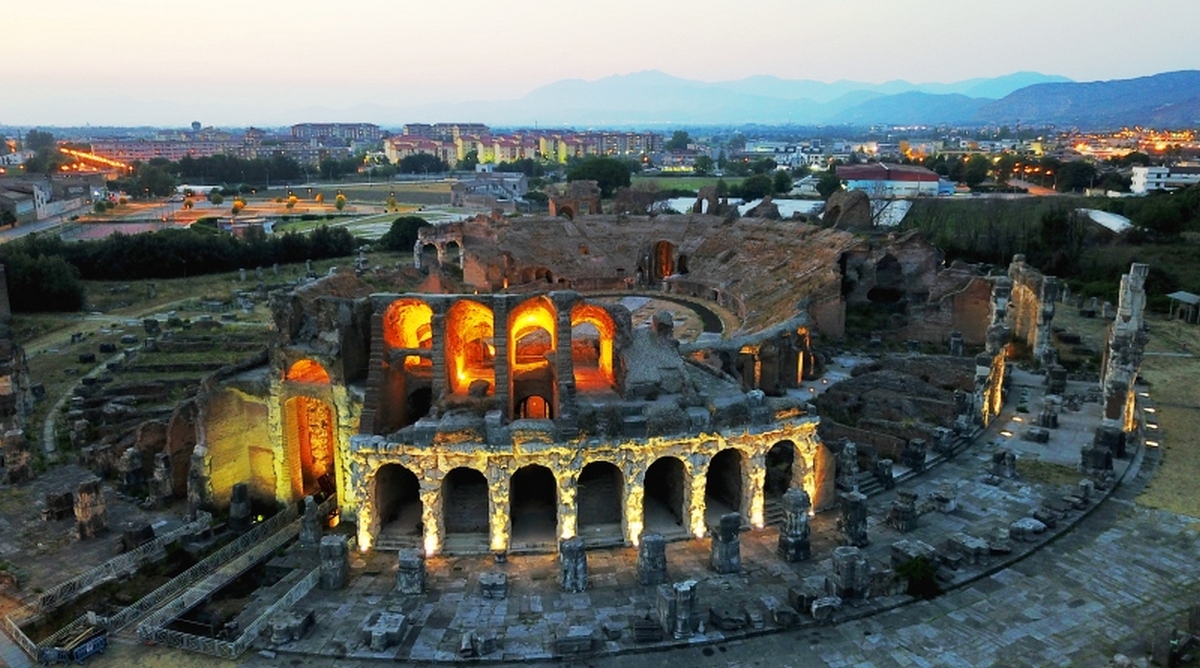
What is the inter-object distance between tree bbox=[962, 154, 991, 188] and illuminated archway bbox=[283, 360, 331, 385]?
10733cm

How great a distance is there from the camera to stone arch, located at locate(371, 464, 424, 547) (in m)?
25.6

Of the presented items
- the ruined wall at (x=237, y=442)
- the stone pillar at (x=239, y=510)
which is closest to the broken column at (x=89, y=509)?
the ruined wall at (x=237, y=442)

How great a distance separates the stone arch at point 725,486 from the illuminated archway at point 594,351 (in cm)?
467

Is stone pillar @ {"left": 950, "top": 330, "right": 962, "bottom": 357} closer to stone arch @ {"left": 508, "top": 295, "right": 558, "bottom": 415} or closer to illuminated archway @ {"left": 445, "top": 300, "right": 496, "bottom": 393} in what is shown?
stone arch @ {"left": 508, "top": 295, "right": 558, "bottom": 415}

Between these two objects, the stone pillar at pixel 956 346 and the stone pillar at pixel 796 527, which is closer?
the stone pillar at pixel 796 527

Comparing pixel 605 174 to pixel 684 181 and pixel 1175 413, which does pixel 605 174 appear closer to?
pixel 684 181

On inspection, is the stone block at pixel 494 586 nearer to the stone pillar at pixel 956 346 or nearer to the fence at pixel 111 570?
the fence at pixel 111 570

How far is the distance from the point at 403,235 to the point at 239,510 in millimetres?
61370

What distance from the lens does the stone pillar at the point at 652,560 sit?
76.0 ft

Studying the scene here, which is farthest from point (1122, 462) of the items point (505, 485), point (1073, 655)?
point (505, 485)

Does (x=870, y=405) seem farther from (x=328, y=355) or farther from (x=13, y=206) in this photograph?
(x=13, y=206)

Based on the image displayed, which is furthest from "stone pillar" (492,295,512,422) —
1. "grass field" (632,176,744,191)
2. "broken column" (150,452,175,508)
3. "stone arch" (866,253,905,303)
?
"grass field" (632,176,744,191)

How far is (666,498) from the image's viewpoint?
28531mm

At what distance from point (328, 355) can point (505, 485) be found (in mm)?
7695
